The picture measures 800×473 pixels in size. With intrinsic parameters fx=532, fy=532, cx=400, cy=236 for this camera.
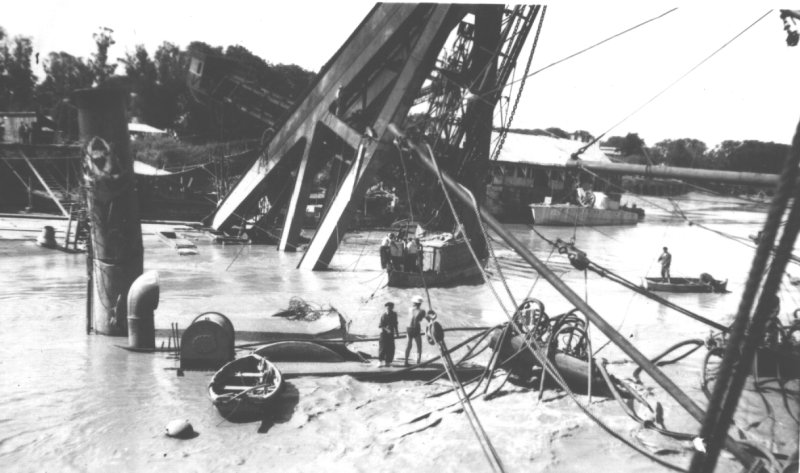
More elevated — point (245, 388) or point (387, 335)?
point (387, 335)

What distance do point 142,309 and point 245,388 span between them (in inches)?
148

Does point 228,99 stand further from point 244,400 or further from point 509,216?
point 509,216

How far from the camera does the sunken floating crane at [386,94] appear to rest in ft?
65.4

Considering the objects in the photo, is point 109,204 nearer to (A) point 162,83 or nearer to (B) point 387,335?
(B) point 387,335

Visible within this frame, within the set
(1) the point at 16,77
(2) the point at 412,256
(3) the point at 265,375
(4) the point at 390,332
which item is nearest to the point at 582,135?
(2) the point at 412,256

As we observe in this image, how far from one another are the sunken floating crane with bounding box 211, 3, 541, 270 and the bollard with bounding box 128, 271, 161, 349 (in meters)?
9.71

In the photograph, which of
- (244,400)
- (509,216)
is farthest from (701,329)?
(509,216)

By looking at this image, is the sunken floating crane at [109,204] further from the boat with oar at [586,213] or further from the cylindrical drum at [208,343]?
the boat with oar at [586,213]

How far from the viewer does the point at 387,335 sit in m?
11.1

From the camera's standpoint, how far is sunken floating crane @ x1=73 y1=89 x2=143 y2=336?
11625 millimetres

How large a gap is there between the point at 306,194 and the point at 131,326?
47.1 feet

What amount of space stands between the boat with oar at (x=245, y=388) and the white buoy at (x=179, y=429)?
0.53m

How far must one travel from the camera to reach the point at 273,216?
101 ft

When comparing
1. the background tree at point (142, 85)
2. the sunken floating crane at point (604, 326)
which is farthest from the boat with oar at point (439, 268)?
the background tree at point (142, 85)
